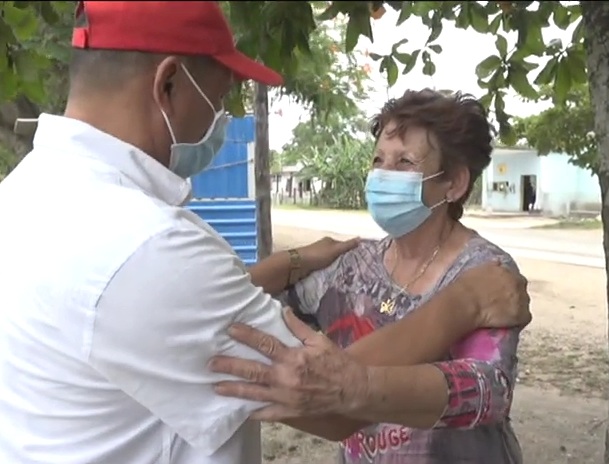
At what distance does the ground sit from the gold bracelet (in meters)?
3.19

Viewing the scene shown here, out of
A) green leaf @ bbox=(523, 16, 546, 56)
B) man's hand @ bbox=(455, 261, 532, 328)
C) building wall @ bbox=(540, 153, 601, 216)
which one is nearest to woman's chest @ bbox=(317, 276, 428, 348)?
man's hand @ bbox=(455, 261, 532, 328)

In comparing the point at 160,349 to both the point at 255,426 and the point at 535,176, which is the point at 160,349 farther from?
the point at 535,176

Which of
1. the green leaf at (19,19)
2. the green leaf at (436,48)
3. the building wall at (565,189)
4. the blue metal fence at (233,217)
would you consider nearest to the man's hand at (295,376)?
the green leaf at (19,19)

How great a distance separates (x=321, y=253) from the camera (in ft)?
7.72

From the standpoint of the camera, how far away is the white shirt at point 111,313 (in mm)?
1248

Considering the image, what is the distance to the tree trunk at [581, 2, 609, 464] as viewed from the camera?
206cm

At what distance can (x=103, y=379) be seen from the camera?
4.32ft

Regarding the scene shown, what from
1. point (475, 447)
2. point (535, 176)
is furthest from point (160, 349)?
point (535, 176)

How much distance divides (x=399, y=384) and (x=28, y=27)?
1320mm

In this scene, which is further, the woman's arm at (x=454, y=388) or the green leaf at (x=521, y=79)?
the green leaf at (x=521, y=79)

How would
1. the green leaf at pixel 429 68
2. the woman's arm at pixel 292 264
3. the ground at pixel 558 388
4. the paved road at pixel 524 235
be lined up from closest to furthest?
the woman's arm at pixel 292 264 < the green leaf at pixel 429 68 < the ground at pixel 558 388 < the paved road at pixel 524 235

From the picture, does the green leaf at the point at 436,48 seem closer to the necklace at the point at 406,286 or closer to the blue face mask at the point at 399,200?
the blue face mask at the point at 399,200

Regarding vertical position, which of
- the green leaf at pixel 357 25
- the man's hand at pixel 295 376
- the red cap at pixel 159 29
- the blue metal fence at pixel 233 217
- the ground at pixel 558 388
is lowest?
the ground at pixel 558 388

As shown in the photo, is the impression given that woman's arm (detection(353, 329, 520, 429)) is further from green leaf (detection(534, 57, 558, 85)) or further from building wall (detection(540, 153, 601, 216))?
building wall (detection(540, 153, 601, 216))
